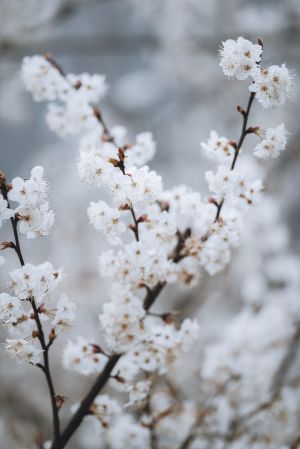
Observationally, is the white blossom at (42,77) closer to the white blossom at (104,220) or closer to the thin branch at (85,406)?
the white blossom at (104,220)

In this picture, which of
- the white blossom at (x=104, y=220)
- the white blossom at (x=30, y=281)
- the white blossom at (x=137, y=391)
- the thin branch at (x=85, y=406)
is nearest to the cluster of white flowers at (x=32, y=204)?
the white blossom at (x=30, y=281)

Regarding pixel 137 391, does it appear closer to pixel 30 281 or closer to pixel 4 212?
pixel 30 281

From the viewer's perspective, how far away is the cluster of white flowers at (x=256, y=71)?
1.72m

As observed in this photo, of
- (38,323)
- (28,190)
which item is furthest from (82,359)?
(28,190)

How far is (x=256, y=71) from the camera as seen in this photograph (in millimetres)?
1728

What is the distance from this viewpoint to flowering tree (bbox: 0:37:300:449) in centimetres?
173

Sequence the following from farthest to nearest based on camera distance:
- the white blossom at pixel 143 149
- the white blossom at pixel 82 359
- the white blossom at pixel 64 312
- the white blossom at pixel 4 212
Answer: the white blossom at pixel 143 149, the white blossom at pixel 82 359, the white blossom at pixel 64 312, the white blossom at pixel 4 212

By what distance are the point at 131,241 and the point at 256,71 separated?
3.18 ft

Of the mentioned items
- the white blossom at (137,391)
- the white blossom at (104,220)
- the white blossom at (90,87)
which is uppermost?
the white blossom at (90,87)

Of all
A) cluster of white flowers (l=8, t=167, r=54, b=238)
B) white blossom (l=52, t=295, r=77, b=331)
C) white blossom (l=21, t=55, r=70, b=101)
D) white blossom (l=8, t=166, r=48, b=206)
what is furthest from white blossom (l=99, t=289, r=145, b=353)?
white blossom (l=21, t=55, r=70, b=101)

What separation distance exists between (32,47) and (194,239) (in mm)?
3547

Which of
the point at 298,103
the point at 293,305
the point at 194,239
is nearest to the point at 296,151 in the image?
the point at 293,305

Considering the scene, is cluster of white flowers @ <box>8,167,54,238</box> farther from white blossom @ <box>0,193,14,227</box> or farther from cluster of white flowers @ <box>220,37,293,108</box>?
cluster of white flowers @ <box>220,37,293,108</box>

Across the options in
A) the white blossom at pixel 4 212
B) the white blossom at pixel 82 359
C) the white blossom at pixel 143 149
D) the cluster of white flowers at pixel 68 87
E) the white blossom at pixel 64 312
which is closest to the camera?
the white blossom at pixel 4 212
